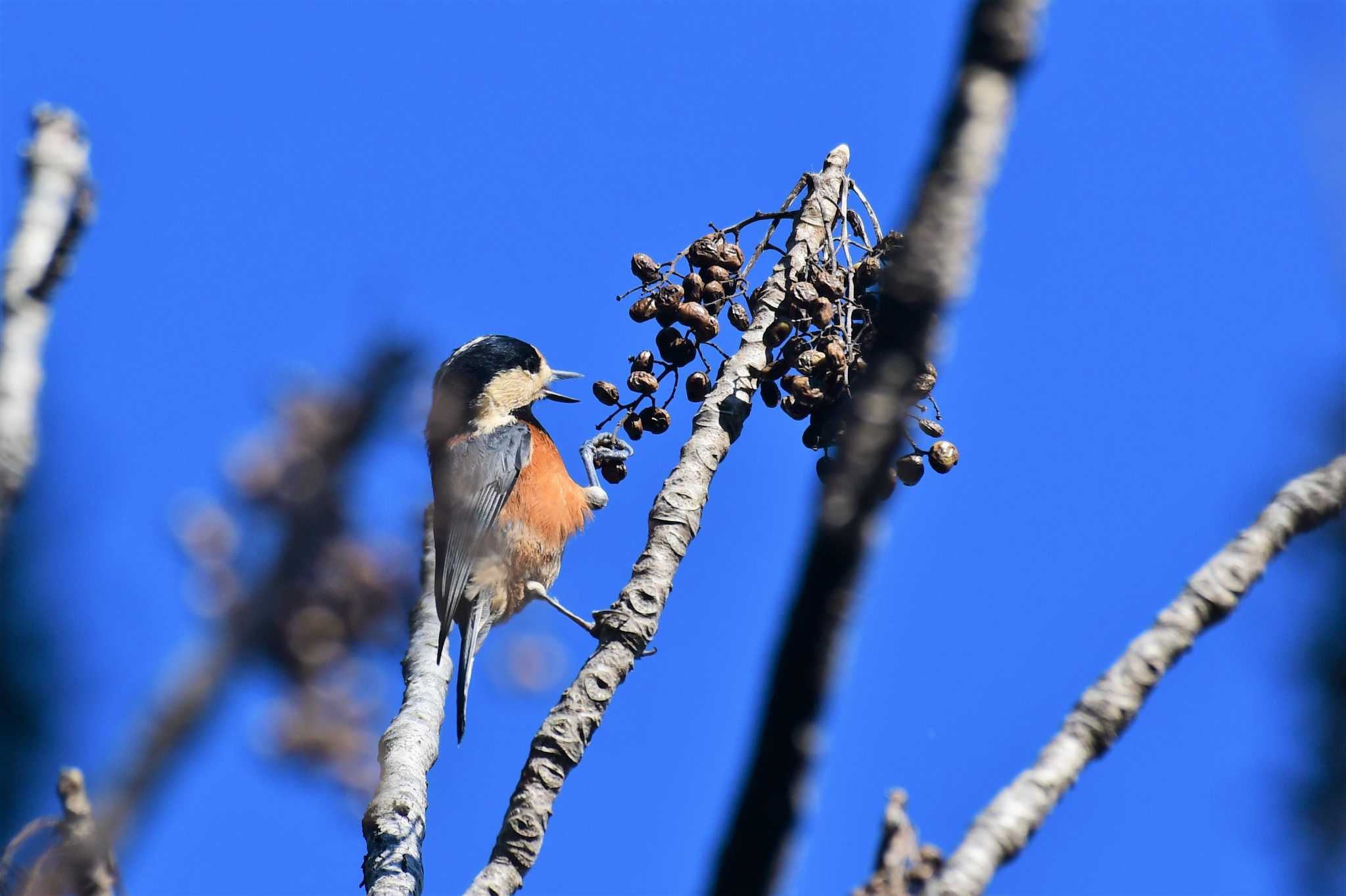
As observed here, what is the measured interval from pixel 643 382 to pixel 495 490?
2.87 m

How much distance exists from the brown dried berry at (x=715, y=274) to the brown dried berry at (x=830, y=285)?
32 centimetres

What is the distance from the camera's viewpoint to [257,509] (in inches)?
71.8

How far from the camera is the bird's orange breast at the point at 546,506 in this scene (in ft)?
23.2

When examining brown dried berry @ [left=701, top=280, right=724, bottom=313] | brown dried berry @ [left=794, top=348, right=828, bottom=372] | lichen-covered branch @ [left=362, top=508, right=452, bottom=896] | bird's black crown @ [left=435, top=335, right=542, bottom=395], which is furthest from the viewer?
bird's black crown @ [left=435, top=335, right=542, bottom=395]

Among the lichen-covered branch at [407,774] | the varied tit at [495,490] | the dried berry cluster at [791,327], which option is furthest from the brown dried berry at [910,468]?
the varied tit at [495,490]

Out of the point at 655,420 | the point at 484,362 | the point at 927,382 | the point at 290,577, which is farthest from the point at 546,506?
the point at 290,577

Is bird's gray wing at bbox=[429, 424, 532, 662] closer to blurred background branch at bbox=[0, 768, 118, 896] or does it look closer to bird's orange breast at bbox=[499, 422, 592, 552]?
bird's orange breast at bbox=[499, 422, 592, 552]

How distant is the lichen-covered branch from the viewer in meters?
3.34

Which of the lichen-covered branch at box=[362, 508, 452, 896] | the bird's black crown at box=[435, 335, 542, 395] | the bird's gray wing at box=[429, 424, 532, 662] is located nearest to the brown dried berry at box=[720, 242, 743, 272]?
the lichen-covered branch at box=[362, 508, 452, 896]

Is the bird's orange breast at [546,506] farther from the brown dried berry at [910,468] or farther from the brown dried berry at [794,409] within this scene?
the brown dried berry at [910,468]

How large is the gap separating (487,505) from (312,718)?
447 centimetres

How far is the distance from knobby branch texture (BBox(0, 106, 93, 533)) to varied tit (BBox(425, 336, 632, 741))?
12.6 ft

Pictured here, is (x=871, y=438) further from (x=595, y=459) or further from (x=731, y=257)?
(x=595, y=459)

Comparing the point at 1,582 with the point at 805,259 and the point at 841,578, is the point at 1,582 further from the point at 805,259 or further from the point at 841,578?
the point at 805,259
